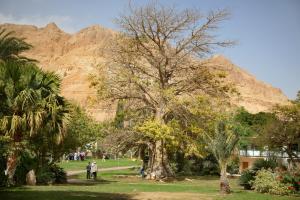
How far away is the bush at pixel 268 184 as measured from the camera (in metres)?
19.8

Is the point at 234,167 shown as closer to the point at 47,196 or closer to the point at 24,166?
the point at 24,166

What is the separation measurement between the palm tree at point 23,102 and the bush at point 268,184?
33.8ft

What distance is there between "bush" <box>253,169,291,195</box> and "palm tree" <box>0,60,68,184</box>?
10294 millimetres

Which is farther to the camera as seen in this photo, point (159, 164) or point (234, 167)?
point (234, 167)

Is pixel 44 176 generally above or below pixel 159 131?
below

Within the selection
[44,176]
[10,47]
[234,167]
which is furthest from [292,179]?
[234,167]

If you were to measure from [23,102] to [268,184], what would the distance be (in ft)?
38.6

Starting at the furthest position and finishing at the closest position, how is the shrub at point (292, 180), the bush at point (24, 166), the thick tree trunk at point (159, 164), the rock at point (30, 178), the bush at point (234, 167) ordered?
the bush at point (234, 167), the thick tree trunk at point (159, 164), the bush at point (24, 166), the rock at point (30, 178), the shrub at point (292, 180)

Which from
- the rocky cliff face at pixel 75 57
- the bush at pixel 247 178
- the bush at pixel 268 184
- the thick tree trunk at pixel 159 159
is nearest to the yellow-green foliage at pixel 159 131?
the thick tree trunk at pixel 159 159

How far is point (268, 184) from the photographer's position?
2045 centimetres

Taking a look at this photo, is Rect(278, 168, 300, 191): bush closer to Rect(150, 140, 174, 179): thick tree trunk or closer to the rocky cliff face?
Rect(150, 140, 174, 179): thick tree trunk

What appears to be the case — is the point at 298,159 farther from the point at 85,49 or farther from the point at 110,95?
the point at 85,49

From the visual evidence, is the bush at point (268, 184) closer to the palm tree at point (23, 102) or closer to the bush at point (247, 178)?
the bush at point (247, 178)

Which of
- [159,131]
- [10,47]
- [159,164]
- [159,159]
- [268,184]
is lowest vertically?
[268,184]
